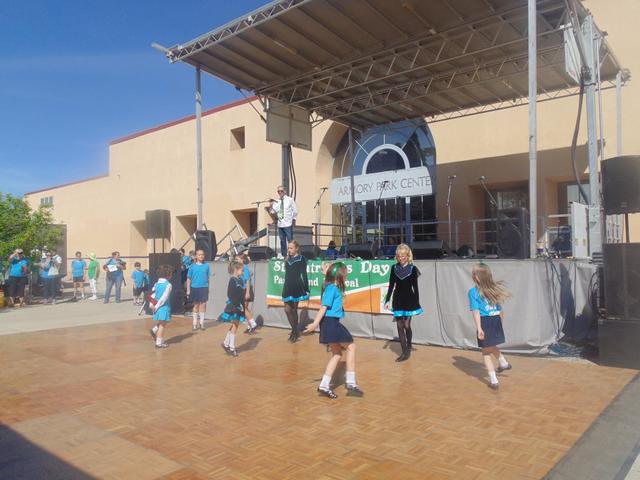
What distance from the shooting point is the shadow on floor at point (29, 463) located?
3.79 m

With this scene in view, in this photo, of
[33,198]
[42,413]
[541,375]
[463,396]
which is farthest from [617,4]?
[33,198]

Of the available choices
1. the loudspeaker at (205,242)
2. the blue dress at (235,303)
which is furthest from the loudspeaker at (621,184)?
the loudspeaker at (205,242)

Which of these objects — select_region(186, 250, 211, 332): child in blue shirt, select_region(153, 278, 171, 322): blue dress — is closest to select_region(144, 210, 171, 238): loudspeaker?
select_region(186, 250, 211, 332): child in blue shirt

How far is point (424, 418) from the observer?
502 centimetres

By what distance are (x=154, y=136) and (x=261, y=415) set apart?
26.6 meters

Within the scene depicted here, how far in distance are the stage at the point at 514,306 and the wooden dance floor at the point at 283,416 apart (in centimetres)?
50

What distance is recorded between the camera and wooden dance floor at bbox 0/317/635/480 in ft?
13.0

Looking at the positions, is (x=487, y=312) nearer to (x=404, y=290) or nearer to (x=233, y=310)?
(x=404, y=290)

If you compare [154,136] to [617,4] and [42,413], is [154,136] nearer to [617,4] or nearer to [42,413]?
[617,4]

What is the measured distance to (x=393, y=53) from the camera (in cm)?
1236

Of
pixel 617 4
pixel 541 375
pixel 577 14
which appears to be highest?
pixel 617 4

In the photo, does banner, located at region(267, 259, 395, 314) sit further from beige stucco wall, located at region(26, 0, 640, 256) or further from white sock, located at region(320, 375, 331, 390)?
beige stucco wall, located at region(26, 0, 640, 256)

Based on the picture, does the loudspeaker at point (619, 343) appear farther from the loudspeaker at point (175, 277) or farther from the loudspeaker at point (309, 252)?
the loudspeaker at point (175, 277)

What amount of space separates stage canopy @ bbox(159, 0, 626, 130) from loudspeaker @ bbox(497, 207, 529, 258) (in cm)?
426
